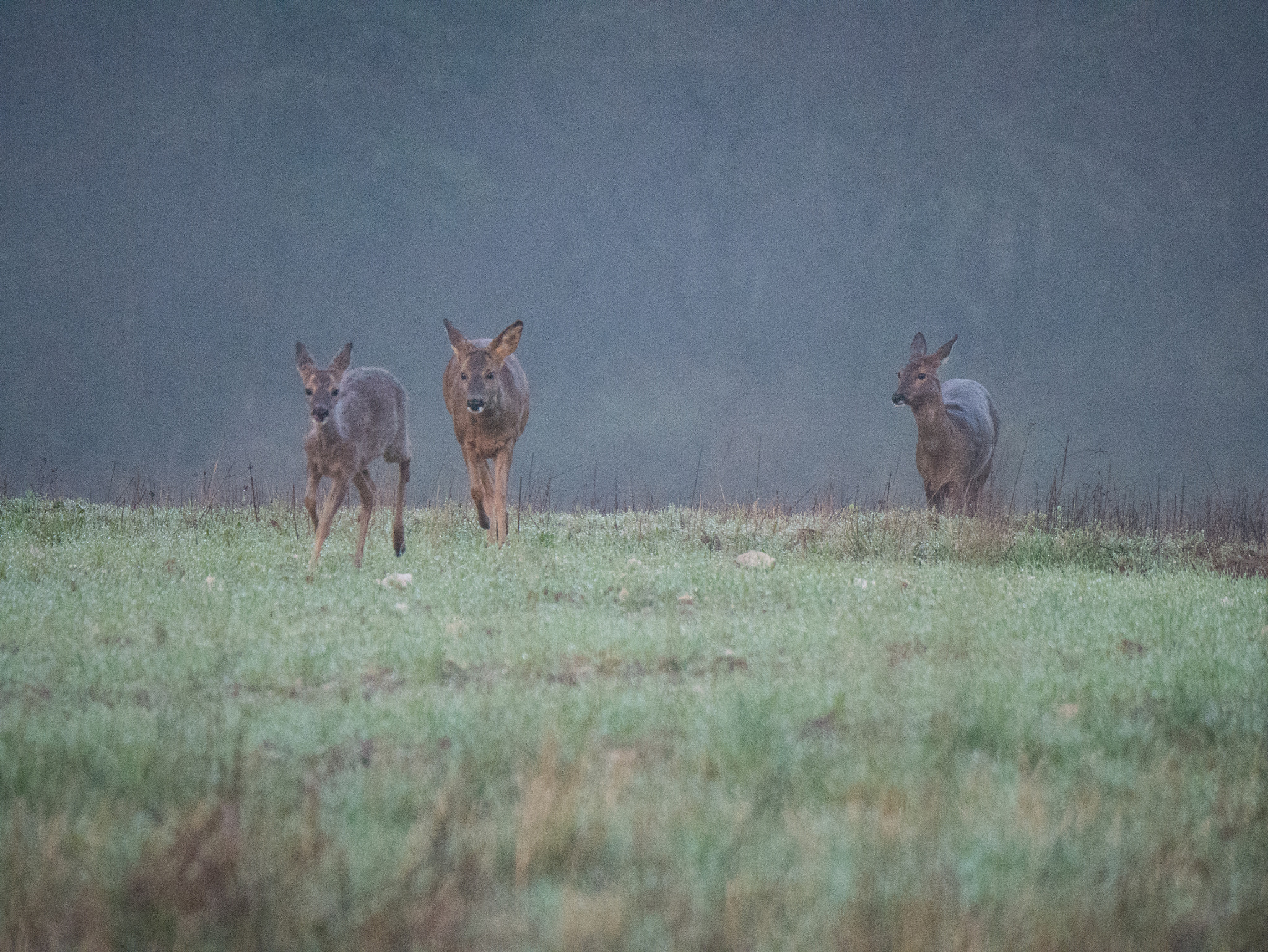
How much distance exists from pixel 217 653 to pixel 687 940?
3.51 meters

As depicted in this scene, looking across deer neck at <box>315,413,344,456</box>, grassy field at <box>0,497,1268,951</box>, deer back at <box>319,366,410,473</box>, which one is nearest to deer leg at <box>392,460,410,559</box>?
deer back at <box>319,366,410,473</box>

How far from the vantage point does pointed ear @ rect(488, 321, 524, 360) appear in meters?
10.5

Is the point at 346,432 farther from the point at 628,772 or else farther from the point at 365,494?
the point at 628,772

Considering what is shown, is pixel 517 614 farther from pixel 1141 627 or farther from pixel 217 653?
pixel 1141 627

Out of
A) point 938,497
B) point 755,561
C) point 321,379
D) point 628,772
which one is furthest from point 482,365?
point 628,772

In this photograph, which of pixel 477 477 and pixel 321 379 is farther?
pixel 477 477

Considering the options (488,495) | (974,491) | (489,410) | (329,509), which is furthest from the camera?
(974,491)

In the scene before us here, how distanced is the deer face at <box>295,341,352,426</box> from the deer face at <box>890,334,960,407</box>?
23.6 ft

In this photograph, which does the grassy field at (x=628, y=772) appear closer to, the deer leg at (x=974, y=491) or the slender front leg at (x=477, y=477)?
the slender front leg at (x=477, y=477)

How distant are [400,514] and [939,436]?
7164 mm

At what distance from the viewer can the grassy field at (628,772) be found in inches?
86.8

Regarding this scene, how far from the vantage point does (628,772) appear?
3.08m

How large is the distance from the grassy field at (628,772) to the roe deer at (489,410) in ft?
12.2

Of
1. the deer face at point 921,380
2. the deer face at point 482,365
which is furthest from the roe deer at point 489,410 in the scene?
the deer face at point 921,380
